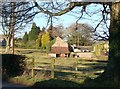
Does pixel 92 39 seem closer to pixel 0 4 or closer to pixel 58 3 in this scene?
pixel 58 3

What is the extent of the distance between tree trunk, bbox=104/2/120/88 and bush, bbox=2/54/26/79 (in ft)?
22.5

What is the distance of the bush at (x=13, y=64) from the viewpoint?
1744 cm

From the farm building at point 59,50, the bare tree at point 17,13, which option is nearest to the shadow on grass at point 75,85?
the bare tree at point 17,13

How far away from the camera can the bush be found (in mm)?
17438

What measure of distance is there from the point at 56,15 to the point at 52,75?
4.64 meters

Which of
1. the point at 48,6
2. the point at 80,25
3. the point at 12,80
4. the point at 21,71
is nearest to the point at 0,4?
the point at 48,6

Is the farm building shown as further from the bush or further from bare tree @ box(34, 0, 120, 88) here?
bare tree @ box(34, 0, 120, 88)

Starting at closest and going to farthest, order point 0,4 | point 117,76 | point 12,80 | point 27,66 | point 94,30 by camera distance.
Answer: point 117,76
point 0,4
point 94,30
point 12,80
point 27,66

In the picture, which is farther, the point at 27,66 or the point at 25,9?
the point at 27,66

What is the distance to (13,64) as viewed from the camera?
57.9 ft

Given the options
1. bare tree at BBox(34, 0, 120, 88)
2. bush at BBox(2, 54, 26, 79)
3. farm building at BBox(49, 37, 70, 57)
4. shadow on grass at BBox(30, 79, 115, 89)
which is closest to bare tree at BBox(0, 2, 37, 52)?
bare tree at BBox(34, 0, 120, 88)

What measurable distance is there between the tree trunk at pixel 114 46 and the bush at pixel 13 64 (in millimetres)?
6845

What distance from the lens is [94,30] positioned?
13078 mm

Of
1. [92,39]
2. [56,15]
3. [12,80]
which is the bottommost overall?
[12,80]
